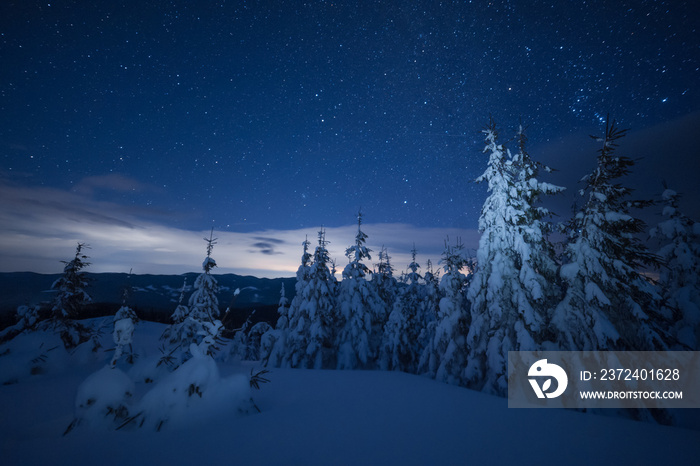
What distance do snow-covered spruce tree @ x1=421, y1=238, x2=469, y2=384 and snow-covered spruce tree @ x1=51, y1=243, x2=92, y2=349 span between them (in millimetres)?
22438

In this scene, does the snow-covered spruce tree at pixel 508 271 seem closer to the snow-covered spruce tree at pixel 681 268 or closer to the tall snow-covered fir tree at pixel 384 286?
the snow-covered spruce tree at pixel 681 268

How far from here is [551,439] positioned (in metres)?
4.67

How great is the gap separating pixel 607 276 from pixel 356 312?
1526cm

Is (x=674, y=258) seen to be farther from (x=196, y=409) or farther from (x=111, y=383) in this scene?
(x=111, y=383)

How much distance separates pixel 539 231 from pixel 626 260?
3.26m

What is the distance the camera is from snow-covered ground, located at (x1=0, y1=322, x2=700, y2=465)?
384 cm

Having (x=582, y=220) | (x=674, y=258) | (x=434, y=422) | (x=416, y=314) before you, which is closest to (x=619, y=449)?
(x=434, y=422)

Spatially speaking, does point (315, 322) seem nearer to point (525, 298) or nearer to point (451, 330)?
point (451, 330)

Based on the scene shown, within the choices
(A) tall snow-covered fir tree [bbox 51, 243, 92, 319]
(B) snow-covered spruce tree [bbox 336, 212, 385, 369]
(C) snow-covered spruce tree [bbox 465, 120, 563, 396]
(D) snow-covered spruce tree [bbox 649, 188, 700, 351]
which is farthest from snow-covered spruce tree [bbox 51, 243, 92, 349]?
(D) snow-covered spruce tree [bbox 649, 188, 700, 351]

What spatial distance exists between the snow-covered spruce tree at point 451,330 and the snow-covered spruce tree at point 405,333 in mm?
5163

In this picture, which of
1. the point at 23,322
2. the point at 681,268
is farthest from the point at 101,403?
the point at 681,268

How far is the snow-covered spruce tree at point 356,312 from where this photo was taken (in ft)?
67.9

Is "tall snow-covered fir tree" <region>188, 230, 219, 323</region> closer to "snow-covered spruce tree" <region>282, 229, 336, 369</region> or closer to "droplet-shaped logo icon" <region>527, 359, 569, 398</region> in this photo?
"snow-covered spruce tree" <region>282, 229, 336, 369</region>

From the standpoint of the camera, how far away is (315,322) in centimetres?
2028
